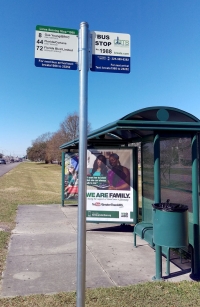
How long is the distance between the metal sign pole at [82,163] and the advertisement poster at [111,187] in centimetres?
459

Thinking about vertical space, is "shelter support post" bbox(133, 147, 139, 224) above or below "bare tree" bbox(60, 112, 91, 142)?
below

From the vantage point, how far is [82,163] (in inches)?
102

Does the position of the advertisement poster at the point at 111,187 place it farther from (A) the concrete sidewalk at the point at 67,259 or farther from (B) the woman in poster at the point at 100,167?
(A) the concrete sidewalk at the point at 67,259

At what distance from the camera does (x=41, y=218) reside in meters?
9.11

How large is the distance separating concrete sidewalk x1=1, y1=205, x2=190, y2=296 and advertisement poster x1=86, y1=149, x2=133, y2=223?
48 cm

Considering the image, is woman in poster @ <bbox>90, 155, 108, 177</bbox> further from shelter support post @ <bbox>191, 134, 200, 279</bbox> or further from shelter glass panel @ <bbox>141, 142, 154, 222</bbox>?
shelter support post @ <bbox>191, 134, 200, 279</bbox>

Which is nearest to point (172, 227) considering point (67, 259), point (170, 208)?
point (170, 208)

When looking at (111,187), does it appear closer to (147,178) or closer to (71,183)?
(147,178)

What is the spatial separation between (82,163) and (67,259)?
10.7ft

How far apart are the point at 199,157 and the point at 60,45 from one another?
306cm

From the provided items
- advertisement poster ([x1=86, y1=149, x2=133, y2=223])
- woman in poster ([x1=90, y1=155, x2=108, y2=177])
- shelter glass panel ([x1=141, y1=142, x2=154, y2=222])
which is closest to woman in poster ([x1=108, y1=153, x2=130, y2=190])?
advertisement poster ([x1=86, y1=149, x2=133, y2=223])

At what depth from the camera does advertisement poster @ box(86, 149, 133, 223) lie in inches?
281

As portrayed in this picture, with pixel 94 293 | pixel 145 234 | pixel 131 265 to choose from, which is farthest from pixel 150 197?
pixel 94 293

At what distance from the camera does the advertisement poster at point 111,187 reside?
7.14 meters
